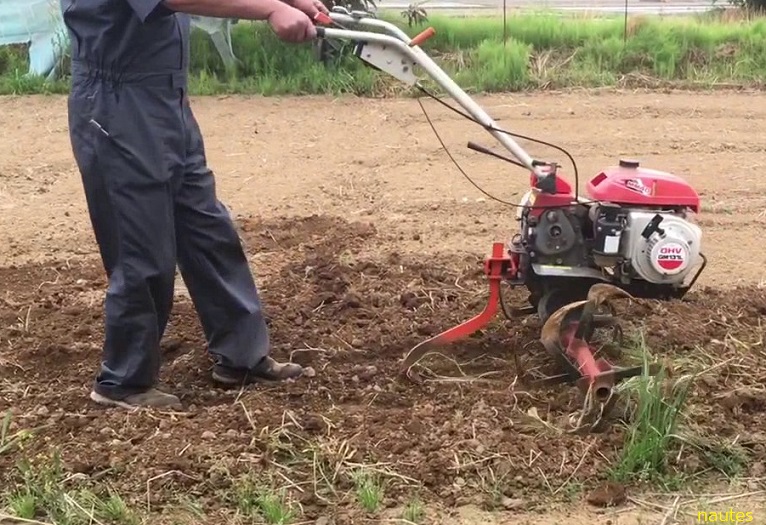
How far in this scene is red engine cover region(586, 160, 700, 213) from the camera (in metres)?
3.82

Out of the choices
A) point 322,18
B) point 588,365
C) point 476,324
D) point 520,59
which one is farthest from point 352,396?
point 520,59

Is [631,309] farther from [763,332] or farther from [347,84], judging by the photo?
[347,84]

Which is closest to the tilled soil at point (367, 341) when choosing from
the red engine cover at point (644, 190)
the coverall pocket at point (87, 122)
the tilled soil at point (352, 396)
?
the tilled soil at point (352, 396)

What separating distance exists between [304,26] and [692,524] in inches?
74.3

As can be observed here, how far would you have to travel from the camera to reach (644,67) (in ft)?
31.9

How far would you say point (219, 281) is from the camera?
3818 millimetres

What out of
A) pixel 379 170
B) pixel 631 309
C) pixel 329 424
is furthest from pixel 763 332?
pixel 379 170

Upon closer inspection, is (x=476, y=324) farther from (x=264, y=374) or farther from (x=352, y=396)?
(x=264, y=374)

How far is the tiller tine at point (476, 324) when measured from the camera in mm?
3865

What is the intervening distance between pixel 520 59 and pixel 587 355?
620 cm

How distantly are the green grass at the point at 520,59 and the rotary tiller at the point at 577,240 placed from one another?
17.4 ft

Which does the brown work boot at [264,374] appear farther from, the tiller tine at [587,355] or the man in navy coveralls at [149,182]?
the tiller tine at [587,355]

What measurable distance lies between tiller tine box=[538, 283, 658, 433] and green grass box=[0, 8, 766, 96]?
562 centimetres

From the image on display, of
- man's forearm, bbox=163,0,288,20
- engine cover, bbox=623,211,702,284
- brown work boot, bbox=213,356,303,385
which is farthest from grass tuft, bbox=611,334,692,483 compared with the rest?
man's forearm, bbox=163,0,288,20
